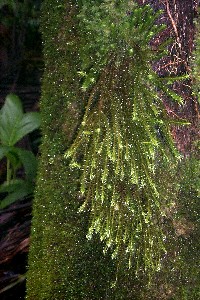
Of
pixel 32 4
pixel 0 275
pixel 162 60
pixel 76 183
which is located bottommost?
pixel 0 275

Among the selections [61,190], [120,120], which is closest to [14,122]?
[61,190]

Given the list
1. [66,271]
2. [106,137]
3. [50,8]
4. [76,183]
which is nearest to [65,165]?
[76,183]

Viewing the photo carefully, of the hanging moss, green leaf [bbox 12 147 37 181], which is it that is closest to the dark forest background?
the hanging moss

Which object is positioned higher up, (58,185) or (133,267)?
(58,185)

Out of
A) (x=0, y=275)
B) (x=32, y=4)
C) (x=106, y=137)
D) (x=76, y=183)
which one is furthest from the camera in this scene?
(x=32, y=4)

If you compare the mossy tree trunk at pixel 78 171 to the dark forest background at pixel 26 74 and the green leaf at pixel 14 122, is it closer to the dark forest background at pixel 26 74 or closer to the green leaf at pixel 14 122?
the dark forest background at pixel 26 74

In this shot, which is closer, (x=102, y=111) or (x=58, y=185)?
(x=102, y=111)

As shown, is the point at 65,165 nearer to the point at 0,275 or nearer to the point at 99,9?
the point at 99,9

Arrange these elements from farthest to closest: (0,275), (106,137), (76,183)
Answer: (0,275)
(76,183)
(106,137)

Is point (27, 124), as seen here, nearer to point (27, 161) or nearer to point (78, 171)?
point (27, 161)
